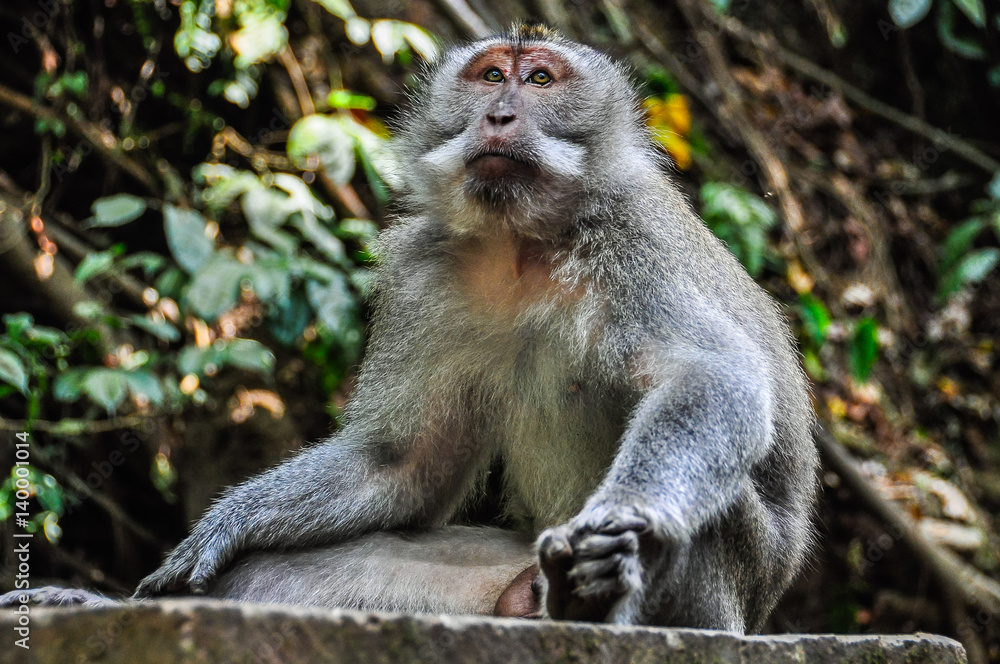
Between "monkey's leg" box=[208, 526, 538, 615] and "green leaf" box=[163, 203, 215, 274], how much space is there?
2384 mm

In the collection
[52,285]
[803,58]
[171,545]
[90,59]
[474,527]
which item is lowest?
[171,545]

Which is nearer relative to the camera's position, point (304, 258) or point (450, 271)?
point (450, 271)

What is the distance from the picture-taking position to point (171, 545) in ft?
21.6

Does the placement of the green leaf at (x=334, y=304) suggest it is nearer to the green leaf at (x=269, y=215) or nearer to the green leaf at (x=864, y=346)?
the green leaf at (x=269, y=215)

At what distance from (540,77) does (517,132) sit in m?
0.41

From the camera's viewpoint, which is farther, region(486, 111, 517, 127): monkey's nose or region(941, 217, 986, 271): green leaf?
region(941, 217, 986, 271): green leaf

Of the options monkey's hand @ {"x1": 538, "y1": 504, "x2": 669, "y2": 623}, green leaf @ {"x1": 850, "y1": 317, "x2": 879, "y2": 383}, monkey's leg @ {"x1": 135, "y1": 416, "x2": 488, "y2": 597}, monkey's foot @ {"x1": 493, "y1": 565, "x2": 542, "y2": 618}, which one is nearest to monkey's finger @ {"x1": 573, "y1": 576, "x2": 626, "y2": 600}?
monkey's hand @ {"x1": 538, "y1": 504, "x2": 669, "y2": 623}

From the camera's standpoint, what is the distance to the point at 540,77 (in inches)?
153

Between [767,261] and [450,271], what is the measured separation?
4.59 m

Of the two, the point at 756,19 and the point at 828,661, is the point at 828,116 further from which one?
the point at 828,661

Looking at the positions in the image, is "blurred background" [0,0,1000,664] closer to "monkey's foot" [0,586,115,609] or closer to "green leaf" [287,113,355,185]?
"green leaf" [287,113,355,185]

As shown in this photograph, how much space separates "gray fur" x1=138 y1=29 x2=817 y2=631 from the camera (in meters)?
3.12

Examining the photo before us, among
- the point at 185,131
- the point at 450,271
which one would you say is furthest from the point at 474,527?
the point at 185,131

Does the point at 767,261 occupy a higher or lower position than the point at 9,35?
lower
